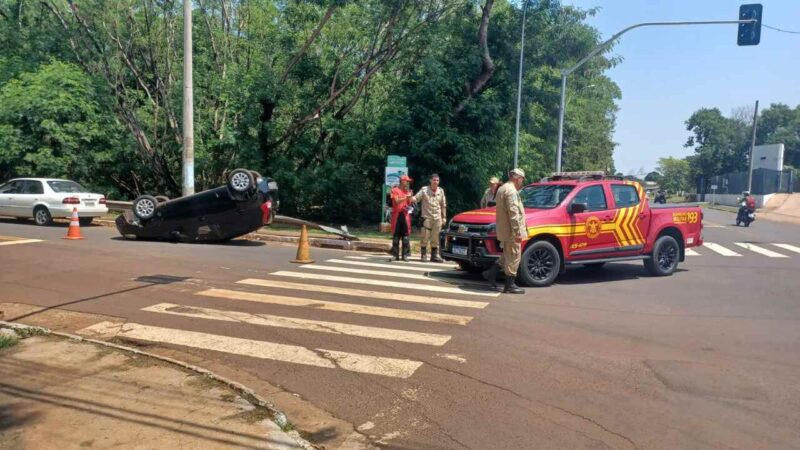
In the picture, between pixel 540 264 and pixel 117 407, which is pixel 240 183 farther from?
pixel 117 407

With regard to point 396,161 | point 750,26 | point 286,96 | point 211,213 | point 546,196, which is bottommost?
point 211,213

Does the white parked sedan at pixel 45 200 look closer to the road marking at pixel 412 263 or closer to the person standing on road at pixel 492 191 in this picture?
the road marking at pixel 412 263

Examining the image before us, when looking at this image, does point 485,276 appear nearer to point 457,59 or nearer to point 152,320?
point 152,320

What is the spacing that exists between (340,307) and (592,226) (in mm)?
4996

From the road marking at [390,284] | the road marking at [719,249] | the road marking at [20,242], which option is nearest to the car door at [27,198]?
the road marking at [20,242]

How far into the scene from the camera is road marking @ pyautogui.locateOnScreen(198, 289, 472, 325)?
762 cm

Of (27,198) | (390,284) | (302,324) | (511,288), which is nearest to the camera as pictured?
(302,324)

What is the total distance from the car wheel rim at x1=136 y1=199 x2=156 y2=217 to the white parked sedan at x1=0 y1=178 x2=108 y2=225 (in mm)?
4015

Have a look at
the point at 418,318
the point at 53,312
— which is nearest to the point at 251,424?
the point at 418,318

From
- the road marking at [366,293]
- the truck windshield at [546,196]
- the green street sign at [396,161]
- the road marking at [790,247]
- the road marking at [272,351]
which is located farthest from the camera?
the green street sign at [396,161]

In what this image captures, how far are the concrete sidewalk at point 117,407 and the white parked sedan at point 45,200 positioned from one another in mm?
13764

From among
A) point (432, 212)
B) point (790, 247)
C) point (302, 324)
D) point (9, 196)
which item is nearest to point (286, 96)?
point (9, 196)

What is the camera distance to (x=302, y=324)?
716cm

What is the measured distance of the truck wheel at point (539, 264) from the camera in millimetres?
9969
